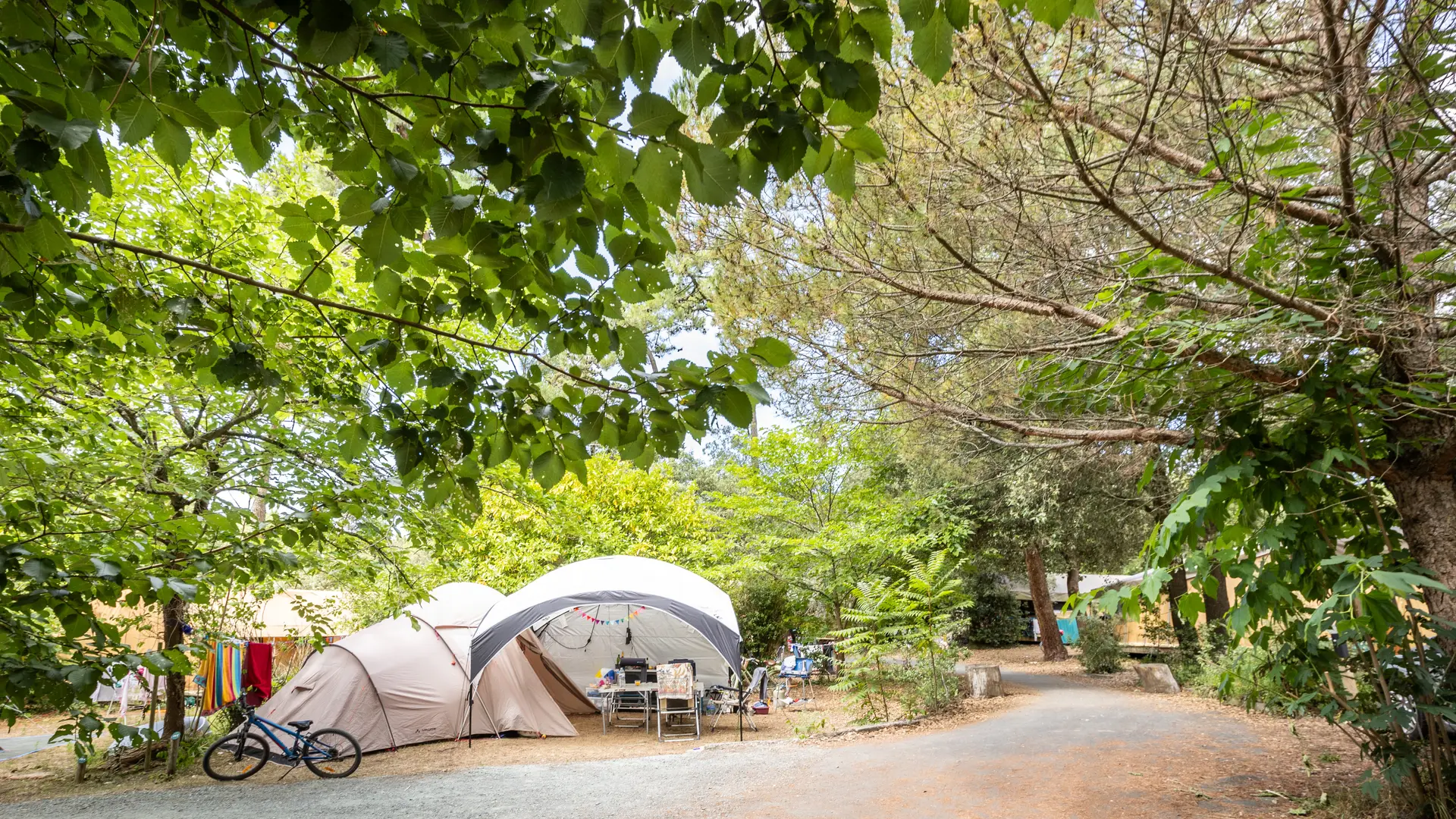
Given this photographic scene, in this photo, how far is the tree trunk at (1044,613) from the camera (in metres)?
17.5

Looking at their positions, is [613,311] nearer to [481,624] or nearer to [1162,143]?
[1162,143]

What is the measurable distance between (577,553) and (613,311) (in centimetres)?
1349

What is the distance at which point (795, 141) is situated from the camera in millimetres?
1298

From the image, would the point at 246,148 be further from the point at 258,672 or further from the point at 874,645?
the point at 258,672

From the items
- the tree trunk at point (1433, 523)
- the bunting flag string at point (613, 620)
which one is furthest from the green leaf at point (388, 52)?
the bunting flag string at point (613, 620)

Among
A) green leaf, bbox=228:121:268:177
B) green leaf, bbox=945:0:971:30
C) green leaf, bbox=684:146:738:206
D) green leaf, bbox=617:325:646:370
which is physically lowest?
green leaf, bbox=617:325:646:370

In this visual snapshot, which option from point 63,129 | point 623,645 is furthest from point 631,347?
point 623,645

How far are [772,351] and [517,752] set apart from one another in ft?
31.4

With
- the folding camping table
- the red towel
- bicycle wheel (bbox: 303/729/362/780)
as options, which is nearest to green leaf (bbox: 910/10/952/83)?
bicycle wheel (bbox: 303/729/362/780)

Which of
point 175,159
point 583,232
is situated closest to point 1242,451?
point 583,232

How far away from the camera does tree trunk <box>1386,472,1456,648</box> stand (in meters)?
4.03

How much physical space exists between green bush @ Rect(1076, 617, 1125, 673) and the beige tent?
985cm

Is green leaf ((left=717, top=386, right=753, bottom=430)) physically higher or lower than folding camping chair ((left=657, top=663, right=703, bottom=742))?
higher

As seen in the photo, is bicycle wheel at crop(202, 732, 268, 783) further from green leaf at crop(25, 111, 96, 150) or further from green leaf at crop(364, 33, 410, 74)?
green leaf at crop(364, 33, 410, 74)
